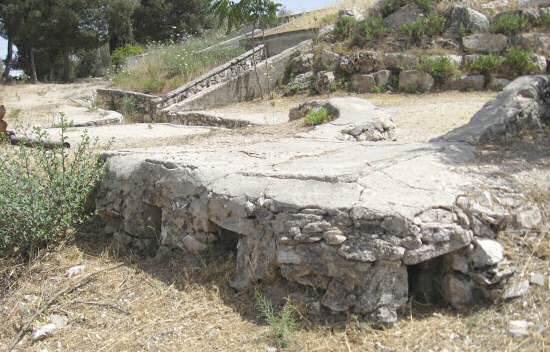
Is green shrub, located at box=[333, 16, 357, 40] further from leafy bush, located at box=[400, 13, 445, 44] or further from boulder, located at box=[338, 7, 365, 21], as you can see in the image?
leafy bush, located at box=[400, 13, 445, 44]

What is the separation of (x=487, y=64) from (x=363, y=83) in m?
2.60

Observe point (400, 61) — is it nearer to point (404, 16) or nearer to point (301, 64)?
point (404, 16)

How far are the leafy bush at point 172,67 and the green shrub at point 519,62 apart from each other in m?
7.20

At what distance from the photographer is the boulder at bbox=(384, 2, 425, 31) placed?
12750 millimetres

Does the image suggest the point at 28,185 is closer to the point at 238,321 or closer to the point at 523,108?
the point at 238,321

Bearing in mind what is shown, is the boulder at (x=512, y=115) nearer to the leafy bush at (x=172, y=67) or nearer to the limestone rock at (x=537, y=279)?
the limestone rock at (x=537, y=279)

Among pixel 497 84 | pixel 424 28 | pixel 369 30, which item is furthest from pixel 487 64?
pixel 369 30

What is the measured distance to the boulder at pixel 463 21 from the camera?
11.8 meters

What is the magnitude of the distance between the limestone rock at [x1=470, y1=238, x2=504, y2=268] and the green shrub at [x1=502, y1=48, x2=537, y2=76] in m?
8.77

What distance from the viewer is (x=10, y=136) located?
760cm

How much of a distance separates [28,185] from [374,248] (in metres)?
2.82

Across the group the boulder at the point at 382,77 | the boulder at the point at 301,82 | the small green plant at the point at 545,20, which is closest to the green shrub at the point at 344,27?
→ the boulder at the point at 301,82

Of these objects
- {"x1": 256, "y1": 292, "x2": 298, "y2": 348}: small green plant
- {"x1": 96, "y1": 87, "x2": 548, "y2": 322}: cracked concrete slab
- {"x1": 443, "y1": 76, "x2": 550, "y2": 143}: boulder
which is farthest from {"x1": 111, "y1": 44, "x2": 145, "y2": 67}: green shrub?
{"x1": 256, "y1": 292, "x2": 298, "y2": 348}: small green plant

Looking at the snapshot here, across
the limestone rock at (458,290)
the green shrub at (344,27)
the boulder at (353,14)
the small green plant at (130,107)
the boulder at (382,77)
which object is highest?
the boulder at (353,14)
